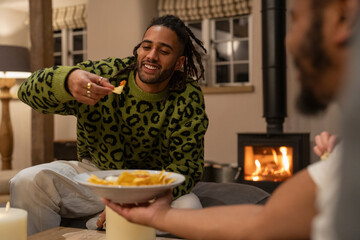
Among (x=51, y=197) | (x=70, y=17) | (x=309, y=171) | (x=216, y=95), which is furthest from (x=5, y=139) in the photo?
(x=309, y=171)

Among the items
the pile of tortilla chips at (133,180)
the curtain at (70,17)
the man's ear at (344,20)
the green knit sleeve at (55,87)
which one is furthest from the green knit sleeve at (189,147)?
the curtain at (70,17)

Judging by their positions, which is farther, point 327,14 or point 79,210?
point 79,210

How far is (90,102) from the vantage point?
1559mm

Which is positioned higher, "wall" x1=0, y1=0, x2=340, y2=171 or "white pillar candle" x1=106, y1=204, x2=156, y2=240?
"wall" x1=0, y1=0, x2=340, y2=171

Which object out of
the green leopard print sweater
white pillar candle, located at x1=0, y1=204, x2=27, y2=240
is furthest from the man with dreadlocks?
white pillar candle, located at x1=0, y1=204, x2=27, y2=240

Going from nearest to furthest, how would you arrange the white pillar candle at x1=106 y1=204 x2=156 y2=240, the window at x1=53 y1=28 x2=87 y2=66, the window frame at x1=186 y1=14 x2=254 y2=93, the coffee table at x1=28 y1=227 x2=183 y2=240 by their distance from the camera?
1. the white pillar candle at x1=106 y1=204 x2=156 y2=240
2. the coffee table at x1=28 y1=227 x2=183 y2=240
3. the window frame at x1=186 y1=14 x2=254 y2=93
4. the window at x1=53 y1=28 x2=87 y2=66

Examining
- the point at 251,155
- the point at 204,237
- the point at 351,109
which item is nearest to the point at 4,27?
the point at 251,155

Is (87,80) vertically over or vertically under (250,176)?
over

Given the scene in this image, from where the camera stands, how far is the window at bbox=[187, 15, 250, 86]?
479cm

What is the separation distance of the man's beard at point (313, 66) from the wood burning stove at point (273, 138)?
9.96 ft

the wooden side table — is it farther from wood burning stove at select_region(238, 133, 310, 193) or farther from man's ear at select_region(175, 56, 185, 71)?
man's ear at select_region(175, 56, 185, 71)

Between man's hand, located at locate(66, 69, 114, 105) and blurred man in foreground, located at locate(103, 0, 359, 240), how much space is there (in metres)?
0.74

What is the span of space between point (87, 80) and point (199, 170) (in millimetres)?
581

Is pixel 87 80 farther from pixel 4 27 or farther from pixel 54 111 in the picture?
pixel 4 27
